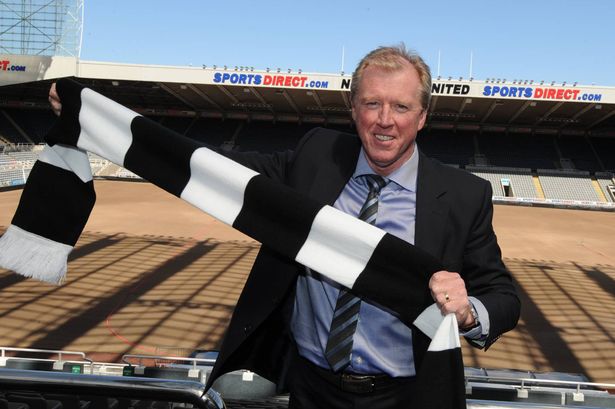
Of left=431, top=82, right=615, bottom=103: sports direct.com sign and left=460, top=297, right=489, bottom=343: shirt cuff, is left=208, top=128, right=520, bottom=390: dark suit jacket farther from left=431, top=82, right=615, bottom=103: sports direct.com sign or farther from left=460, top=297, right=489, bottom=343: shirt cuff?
left=431, top=82, right=615, bottom=103: sports direct.com sign

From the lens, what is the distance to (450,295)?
165cm

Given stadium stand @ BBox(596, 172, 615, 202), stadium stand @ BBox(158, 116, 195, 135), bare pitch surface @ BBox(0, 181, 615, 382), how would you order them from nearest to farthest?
1. bare pitch surface @ BBox(0, 181, 615, 382)
2. stadium stand @ BBox(596, 172, 615, 202)
3. stadium stand @ BBox(158, 116, 195, 135)

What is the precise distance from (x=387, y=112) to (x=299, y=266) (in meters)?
0.65

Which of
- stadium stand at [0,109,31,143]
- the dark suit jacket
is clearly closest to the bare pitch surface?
the dark suit jacket

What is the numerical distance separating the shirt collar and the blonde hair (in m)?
0.21

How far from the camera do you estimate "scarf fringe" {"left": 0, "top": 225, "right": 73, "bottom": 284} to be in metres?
2.47

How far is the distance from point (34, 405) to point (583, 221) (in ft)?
101

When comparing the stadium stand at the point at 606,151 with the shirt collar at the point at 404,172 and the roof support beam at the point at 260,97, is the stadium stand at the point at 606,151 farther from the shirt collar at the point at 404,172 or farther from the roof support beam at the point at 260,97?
the shirt collar at the point at 404,172

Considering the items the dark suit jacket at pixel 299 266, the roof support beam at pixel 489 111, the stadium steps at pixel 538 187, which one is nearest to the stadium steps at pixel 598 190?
the stadium steps at pixel 538 187

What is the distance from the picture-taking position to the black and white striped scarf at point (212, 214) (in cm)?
180

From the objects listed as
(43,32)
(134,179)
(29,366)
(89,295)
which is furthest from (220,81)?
(29,366)

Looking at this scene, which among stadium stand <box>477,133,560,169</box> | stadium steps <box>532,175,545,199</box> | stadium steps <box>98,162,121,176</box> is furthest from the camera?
stadium stand <box>477,133,560,169</box>

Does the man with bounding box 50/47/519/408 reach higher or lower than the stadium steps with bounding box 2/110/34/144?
lower

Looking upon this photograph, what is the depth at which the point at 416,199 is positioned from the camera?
2.02 m
